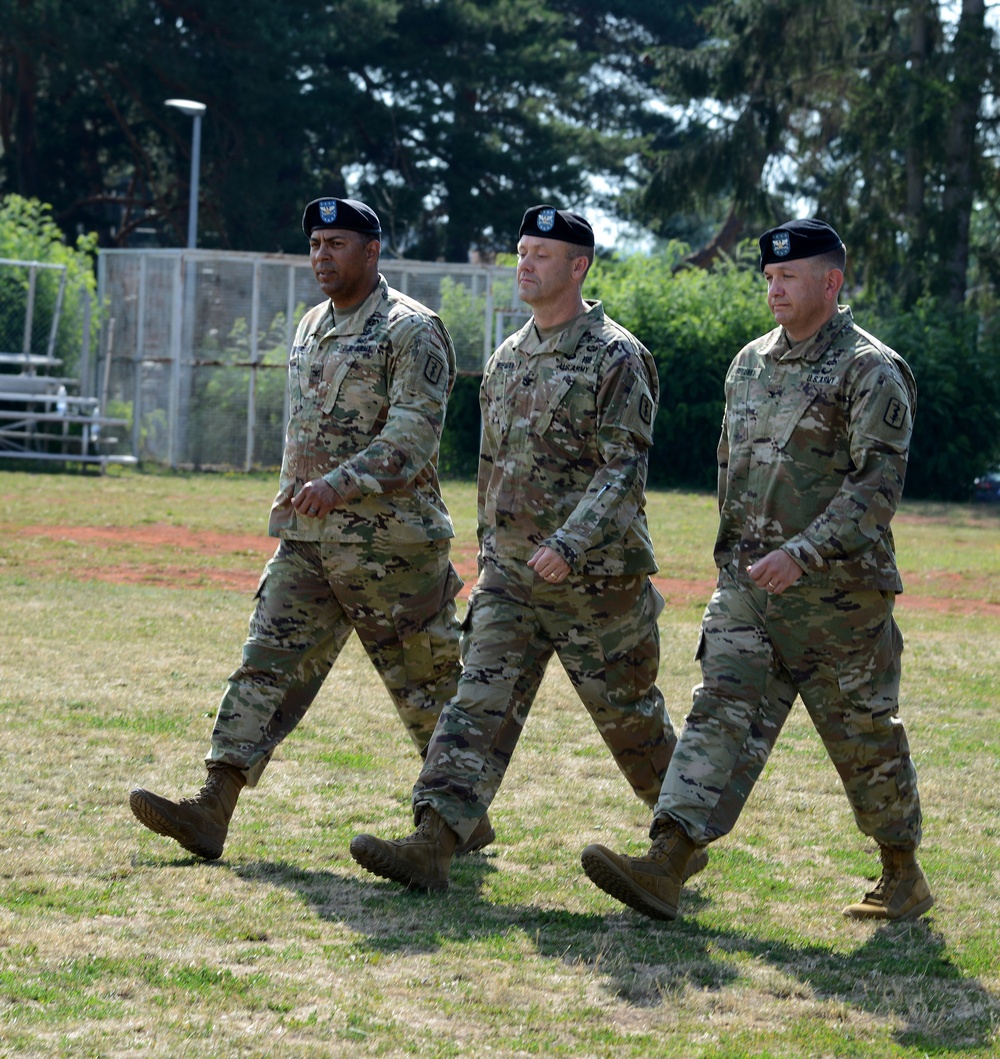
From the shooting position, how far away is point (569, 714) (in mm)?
8102

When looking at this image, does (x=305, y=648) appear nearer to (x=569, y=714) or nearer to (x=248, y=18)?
(x=569, y=714)

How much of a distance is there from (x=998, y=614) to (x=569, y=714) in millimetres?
6152

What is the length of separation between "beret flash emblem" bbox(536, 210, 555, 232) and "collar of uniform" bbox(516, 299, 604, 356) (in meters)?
0.27

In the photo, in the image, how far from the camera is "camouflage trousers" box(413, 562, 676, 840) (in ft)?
16.6

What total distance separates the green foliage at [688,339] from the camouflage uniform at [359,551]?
20401mm

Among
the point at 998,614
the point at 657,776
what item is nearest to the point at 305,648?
the point at 657,776

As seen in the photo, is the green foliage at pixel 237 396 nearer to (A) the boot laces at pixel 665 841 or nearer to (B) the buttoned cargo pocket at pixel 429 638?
(B) the buttoned cargo pocket at pixel 429 638

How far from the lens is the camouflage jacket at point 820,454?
15.3ft

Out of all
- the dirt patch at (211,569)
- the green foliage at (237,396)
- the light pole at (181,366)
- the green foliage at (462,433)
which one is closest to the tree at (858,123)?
the green foliage at (462,433)

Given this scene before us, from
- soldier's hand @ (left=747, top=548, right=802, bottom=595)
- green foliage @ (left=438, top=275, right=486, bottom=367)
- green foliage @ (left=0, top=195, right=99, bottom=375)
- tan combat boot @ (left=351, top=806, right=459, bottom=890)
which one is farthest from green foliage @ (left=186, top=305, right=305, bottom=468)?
soldier's hand @ (left=747, top=548, right=802, bottom=595)

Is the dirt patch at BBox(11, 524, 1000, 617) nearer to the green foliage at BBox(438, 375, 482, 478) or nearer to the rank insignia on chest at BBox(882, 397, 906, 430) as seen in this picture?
the rank insignia on chest at BBox(882, 397, 906, 430)

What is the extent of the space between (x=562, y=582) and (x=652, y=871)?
0.93 metres

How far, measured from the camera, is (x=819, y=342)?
192 inches

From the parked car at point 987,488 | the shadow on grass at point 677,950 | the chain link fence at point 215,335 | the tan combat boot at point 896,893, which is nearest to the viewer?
the shadow on grass at point 677,950
